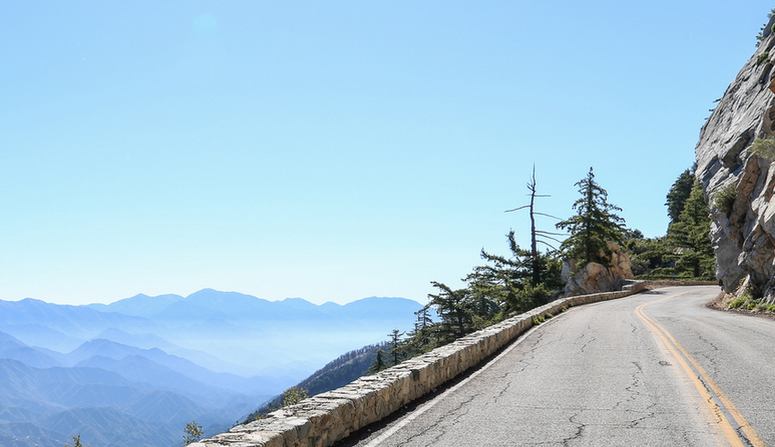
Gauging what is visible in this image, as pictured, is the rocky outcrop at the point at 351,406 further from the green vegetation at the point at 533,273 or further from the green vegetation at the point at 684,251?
the green vegetation at the point at 684,251

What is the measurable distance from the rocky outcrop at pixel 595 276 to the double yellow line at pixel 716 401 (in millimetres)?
33844

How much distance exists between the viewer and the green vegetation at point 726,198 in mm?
30562

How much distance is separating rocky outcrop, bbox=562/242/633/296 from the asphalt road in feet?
107

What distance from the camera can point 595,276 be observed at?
4819cm

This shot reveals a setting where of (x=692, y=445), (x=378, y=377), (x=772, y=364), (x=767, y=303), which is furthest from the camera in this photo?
(x=767, y=303)

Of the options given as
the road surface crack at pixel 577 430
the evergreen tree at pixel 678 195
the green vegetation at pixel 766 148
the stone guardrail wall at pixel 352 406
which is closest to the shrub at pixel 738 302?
the green vegetation at pixel 766 148

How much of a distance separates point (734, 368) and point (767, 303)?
17.0m

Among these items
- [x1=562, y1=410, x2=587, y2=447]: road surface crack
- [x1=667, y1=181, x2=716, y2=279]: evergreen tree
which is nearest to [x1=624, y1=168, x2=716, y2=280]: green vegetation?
[x1=667, y1=181, x2=716, y2=279]: evergreen tree

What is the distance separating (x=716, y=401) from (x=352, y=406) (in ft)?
16.3

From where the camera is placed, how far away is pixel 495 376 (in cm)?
1073

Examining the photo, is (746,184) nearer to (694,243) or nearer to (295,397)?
(295,397)

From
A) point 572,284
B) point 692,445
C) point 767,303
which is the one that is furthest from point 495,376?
point 572,284

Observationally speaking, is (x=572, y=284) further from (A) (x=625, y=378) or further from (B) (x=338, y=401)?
(B) (x=338, y=401)

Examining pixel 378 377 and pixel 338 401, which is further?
pixel 378 377
